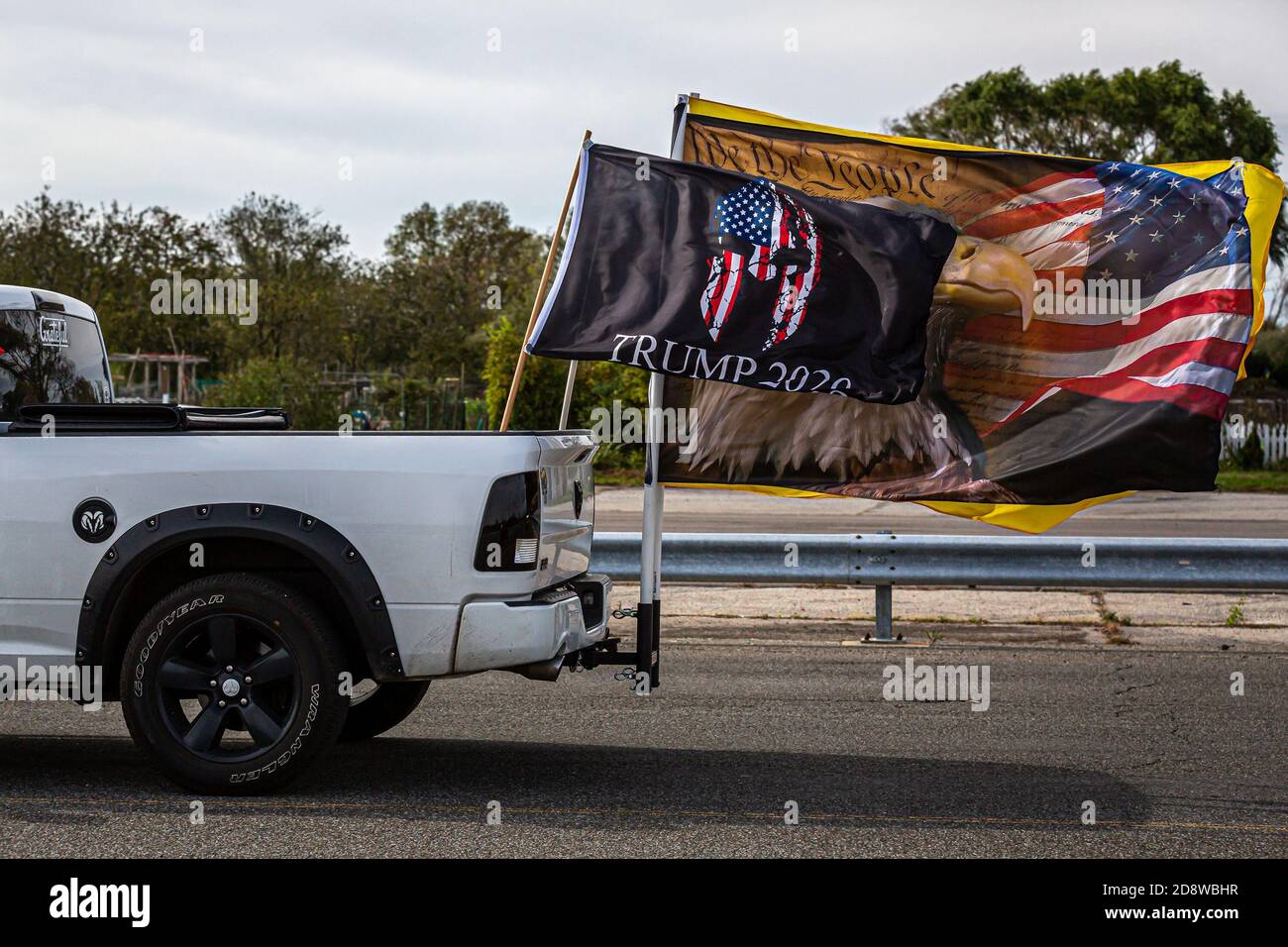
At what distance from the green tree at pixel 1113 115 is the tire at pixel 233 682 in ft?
145

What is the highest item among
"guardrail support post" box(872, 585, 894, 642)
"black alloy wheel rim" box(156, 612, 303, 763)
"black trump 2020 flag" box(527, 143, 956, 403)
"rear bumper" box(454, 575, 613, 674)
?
"black trump 2020 flag" box(527, 143, 956, 403)

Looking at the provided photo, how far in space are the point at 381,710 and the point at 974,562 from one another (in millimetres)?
4747

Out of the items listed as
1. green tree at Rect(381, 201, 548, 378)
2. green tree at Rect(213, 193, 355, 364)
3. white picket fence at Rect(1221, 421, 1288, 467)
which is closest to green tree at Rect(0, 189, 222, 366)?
green tree at Rect(213, 193, 355, 364)

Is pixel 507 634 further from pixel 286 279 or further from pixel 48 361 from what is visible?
pixel 286 279

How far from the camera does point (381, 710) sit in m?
6.79

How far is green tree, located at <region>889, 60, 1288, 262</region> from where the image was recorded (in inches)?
1854

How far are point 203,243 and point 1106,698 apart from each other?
41339mm

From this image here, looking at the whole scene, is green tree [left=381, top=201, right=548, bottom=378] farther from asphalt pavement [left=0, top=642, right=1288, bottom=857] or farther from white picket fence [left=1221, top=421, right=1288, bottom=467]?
asphalt pavement [left=0, top=642, right=1288, bottom=857]

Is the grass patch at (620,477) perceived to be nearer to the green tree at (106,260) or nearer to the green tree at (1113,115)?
the green tree at (106,260)

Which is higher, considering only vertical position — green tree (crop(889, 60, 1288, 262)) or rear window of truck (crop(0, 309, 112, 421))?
green tree (crop(889, 60, 1288, 262))

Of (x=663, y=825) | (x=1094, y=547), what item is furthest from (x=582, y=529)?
(x=1094, y=547)

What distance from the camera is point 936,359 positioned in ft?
21.0

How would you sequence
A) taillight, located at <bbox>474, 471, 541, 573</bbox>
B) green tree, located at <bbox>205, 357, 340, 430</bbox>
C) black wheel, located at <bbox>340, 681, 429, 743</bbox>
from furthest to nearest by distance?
green tree, located at <bbox>205, 357, 340, 430</bbox> < black wheel, located at <bbox>340, 681, 429, 743</bbox> < taillight, located at <bbox>474, 471, 541, 573</bbox>

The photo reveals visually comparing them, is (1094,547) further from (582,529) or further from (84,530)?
(84,530)
